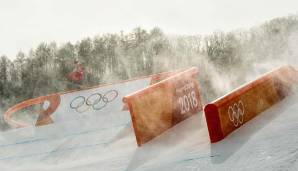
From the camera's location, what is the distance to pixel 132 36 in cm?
3225

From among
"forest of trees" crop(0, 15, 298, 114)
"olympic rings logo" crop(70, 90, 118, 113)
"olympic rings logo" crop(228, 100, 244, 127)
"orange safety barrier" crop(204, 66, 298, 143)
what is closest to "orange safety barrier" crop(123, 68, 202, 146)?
"orange safety barrier" crop(204, 66, 298, 143)

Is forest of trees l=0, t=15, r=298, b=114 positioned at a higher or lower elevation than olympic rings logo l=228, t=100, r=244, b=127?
higher

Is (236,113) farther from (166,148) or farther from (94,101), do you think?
(94,101)

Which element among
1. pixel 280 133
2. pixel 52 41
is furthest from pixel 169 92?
pixel 52 41

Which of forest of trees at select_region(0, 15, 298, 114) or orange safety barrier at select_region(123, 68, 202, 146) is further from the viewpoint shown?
forest of trees at select_region(0, 15, 298, 114)

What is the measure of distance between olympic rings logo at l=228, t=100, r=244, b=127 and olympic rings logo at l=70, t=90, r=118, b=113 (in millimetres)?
6321

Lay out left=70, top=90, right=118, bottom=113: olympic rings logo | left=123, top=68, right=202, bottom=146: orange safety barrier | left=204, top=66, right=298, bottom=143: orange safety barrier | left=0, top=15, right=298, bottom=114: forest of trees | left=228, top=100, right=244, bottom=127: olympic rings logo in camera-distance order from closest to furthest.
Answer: left=204, top=66, right=298, bottom=143: orange safety barrier
left=228, top=100, right=244, bottom=127: olympic rings logo
left=123, top=68, right=202, bottom=146: orange safety barrier
left=70, top=90, right=118, bottom=113: olympic rings logo
left=0, top=15, right=298, bottom=114: forest of trees

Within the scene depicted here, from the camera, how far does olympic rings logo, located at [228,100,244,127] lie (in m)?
7.60

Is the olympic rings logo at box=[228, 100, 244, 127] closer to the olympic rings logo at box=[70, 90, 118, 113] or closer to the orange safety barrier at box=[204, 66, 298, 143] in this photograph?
the orange safety barrier at box=[204, 66, 298, 143]

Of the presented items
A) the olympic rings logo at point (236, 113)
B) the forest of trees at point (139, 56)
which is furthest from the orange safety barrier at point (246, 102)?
the forest of trees at point (139, 56)

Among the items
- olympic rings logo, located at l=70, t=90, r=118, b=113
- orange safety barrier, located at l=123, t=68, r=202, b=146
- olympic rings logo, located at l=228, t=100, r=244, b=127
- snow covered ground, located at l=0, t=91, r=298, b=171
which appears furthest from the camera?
olympic rings logo, located at l=70, t=90, r=118, b=113

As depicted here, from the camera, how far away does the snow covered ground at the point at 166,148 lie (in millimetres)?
6070

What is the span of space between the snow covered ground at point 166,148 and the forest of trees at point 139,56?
10.8m

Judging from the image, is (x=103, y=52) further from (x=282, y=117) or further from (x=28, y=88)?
(x=282, y=117)
